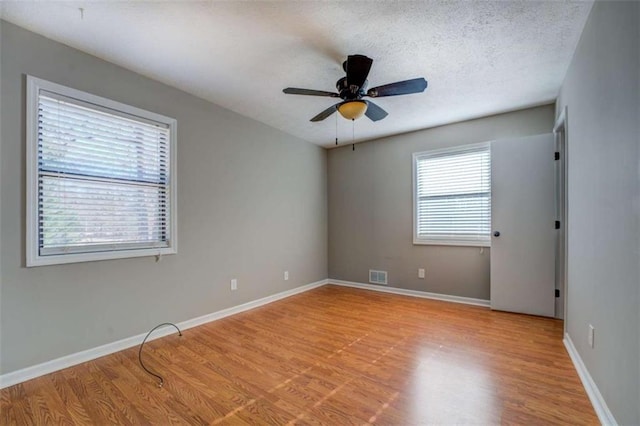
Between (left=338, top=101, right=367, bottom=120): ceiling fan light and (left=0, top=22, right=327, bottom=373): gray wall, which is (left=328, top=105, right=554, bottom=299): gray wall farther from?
(left=338, top=101, right=367, bottom=120): ceiling fan light

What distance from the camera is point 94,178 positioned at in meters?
2.47

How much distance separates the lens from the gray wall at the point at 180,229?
207 cm

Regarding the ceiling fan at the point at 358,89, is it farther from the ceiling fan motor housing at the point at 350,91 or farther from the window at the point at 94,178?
the window at the point at 94,178

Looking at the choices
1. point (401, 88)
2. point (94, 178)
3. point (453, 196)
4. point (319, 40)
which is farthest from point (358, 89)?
point (453, 196)

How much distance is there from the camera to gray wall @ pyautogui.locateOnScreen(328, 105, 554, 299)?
3867 mm

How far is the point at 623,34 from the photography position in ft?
4.66

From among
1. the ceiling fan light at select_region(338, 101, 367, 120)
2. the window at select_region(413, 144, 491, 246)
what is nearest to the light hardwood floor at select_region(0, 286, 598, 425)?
the window at select_region(413, 144, 491, 246)

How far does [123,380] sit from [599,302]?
10.5ft

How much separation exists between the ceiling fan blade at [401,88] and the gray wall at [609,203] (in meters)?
1.03

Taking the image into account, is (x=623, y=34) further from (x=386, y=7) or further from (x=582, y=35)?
(x=386, y=7)

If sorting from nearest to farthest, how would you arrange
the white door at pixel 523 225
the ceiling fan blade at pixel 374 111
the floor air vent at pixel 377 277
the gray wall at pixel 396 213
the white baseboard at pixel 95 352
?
1. the white baseboard at pixel 95 352
2. the ceiling fan blade at pixel 374 111
3. the white door at pixel 523 225
4. the gray wall at pixel 396 213
5. the floor air vent at pixel 377 277

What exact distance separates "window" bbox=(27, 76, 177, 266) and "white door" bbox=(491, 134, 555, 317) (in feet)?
12.5

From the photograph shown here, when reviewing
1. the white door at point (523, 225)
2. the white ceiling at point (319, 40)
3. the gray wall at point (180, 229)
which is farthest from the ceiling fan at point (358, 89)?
the white door at point (523, 225)

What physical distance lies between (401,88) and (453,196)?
7.79ft
